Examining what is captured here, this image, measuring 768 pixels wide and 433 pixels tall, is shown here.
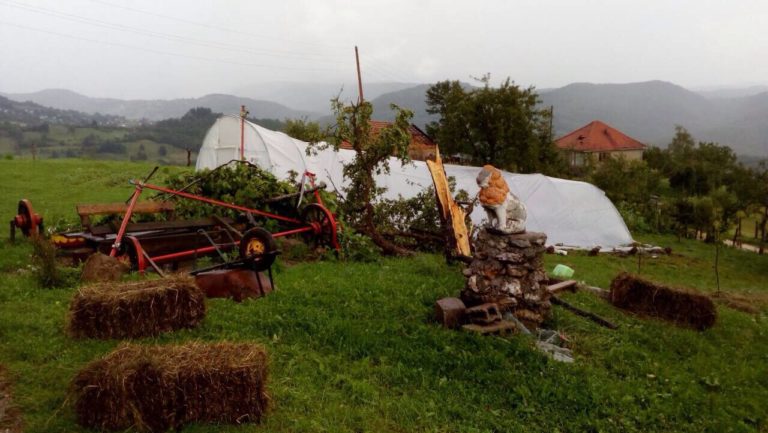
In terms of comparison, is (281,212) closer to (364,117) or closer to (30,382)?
(364,117)

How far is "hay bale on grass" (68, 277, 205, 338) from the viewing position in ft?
16.6

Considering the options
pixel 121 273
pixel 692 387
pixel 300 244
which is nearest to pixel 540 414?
pixel 692 387

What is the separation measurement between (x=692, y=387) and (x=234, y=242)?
21.8ft

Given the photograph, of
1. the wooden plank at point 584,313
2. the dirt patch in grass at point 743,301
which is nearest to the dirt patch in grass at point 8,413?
the wooden plank at point 584,313

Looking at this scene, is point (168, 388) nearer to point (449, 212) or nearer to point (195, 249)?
point (195, 249)

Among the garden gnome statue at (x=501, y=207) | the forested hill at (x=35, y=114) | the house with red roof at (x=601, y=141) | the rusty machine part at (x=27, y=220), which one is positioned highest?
the forested hill at (x=35, y=114)

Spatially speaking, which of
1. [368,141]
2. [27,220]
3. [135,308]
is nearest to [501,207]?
[135,308]

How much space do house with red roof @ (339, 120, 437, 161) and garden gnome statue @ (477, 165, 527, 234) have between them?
12.2ft

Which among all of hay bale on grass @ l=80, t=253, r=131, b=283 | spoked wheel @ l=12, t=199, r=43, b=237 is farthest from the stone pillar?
spoked wheel @ l=12, t=199, r=43, b=237

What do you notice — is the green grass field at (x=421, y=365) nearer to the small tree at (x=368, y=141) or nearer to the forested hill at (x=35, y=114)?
the small tree at (x=368, y=141)

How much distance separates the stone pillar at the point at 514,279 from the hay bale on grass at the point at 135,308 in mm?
3328

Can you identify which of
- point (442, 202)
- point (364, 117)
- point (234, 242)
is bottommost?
point (234, 242)

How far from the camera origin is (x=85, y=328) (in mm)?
5074

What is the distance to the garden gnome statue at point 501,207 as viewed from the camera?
6496 millimetres
